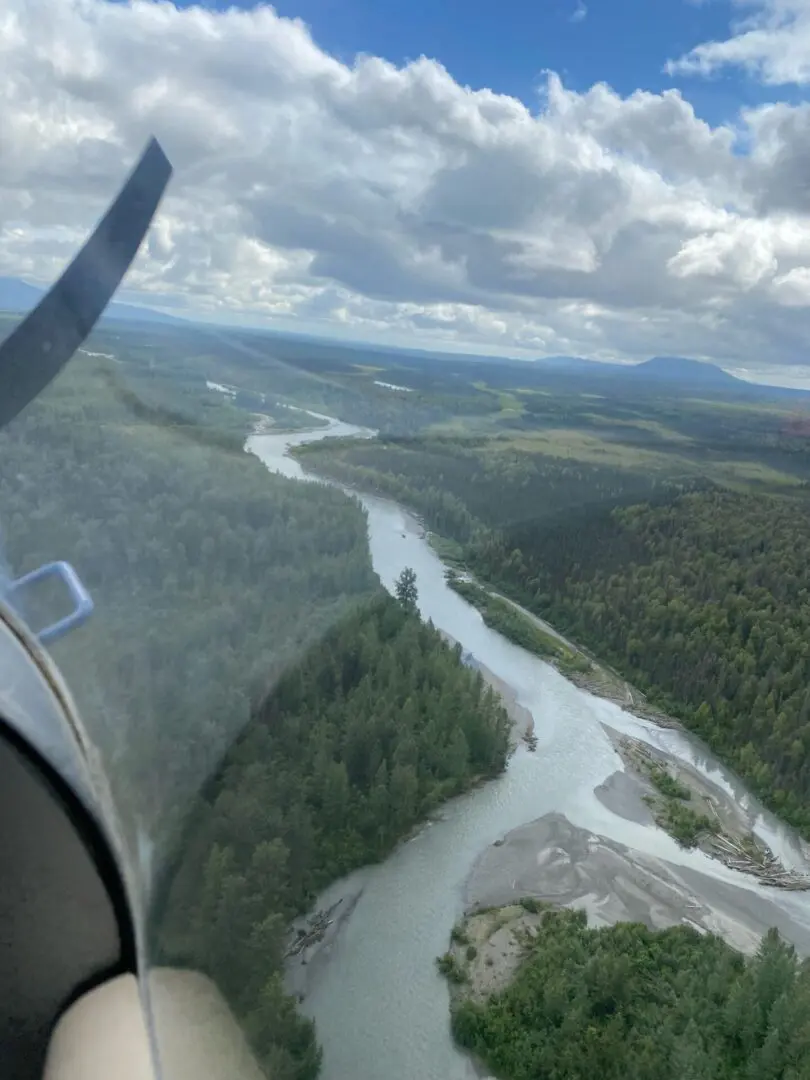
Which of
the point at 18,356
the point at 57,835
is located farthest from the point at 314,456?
the point at 57,835

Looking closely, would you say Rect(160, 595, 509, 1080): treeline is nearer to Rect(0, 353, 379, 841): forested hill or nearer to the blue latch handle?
Rect(0, 353, 379, 841): forested hill

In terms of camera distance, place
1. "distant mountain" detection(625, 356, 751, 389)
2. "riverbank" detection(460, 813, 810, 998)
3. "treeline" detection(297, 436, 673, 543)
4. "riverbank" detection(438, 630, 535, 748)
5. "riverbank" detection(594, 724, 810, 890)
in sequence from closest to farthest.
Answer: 1. "riverbank" detection(460, 813, 810, 998)
2. "riverbank" detection(594, 724, 810, 890)
3. "riverbank" detection(438, 630, 535, 748)
4. "treeline" detection(297, 436, 673, 543)
5. "distant mountain" detection(625, 356, 751, 389)

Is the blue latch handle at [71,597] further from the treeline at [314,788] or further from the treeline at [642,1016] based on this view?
the treeline at [642,1016]

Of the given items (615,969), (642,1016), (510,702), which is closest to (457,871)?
(615,969)

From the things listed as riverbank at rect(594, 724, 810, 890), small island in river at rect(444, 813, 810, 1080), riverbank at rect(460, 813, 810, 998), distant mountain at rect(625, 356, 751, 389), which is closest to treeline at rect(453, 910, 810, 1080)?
small island in river at rect(444, 813, 810, 1080)

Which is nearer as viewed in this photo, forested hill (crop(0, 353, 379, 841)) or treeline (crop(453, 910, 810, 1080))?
treeline (crop(453, 910, 810, 1080))

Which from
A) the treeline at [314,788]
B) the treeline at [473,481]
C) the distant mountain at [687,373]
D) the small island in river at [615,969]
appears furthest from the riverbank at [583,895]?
the distant mountain at [687,373]

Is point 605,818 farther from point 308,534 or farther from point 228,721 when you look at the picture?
point 308,534
